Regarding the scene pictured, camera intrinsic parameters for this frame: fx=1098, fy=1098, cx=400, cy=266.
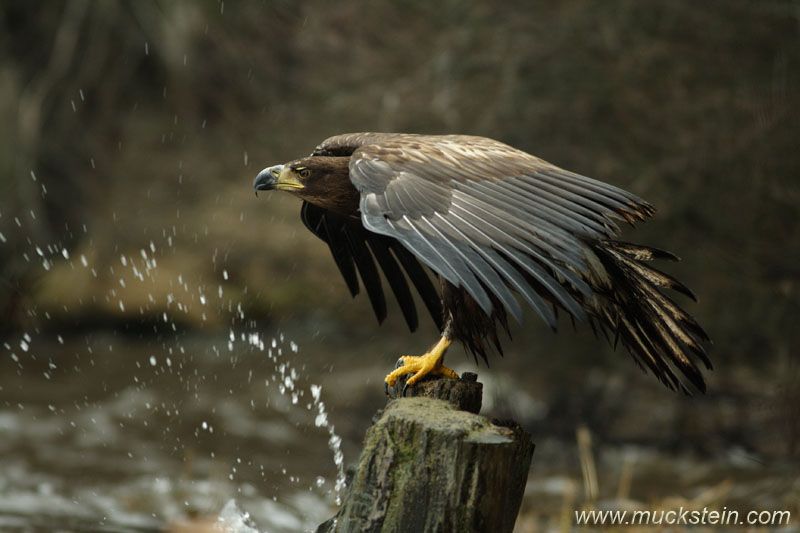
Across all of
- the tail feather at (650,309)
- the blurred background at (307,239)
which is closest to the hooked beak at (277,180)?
the tail feather at (650,309)

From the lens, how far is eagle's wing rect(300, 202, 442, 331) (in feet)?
11.6

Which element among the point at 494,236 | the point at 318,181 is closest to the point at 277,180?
the point at 318,181

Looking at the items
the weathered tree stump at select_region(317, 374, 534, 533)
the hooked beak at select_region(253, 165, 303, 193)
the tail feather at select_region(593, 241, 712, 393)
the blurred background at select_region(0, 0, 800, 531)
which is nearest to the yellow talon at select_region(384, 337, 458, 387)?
the tail feather at select_region(593, 241, 712, 393)

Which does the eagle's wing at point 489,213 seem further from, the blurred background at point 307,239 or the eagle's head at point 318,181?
the blurred background at point 307,239

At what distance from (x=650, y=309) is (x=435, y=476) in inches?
39.1

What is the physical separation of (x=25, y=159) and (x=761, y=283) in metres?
4.55

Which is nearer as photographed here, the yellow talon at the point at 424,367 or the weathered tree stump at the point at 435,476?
the weathered tree stump at the point at 435,476

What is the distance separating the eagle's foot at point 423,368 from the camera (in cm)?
308

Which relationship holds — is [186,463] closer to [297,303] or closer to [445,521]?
[297,303]

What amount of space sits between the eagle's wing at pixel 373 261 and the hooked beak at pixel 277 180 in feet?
0.68

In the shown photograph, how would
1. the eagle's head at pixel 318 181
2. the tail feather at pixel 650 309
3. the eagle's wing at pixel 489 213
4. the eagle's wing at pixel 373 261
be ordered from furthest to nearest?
the eagle's wing at pixel 373 261
the eagle's head at pixel 318 181
the tail feather at pixel 650 309
the eagle's wing at pixel 489 213

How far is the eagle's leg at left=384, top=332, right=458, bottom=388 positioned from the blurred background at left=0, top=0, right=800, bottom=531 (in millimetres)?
2005

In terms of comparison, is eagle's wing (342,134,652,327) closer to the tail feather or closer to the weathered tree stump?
the tail feather

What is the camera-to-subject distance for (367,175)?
3.01 metres
